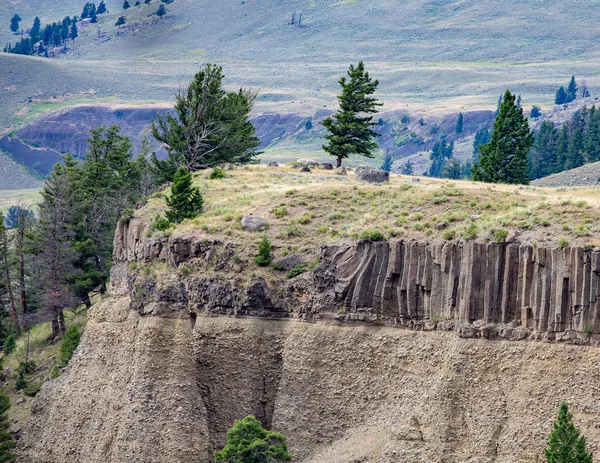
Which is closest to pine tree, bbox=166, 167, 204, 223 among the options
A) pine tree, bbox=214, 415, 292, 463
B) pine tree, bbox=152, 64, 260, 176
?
pine tree, bbox=214, 415, 292, 463

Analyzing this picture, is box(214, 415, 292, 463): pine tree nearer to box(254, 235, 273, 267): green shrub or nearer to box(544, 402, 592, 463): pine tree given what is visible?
box(254, 235, 273, 267): green shrub

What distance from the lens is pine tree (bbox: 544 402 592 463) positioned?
202 feet

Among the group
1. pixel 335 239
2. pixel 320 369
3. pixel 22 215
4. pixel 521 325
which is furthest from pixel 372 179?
pixel 22 215

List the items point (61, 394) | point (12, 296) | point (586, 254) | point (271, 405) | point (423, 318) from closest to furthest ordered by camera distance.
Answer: point (586, 254) < point (423, 318) < point (271, 405) < point (61, 394) < point (12, 296)

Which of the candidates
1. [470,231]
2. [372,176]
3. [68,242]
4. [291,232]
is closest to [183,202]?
[291,232]

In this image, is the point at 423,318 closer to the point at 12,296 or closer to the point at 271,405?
the point at 271,405

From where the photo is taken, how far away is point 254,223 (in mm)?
83500

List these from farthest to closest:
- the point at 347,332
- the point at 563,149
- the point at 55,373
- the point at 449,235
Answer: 1. the point at 563,149
2. the point at 55,373
3. the point at 347,332
4. the point at 449,235

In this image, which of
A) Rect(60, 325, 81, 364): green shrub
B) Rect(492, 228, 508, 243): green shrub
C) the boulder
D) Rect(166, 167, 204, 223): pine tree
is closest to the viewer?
Rect(492, 228, 508, 243): green shrub

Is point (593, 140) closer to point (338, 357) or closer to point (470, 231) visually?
point (338, 357)

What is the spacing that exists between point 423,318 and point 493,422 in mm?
7794

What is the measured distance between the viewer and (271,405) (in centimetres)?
7825

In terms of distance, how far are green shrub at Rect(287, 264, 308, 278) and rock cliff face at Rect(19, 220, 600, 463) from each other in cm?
47

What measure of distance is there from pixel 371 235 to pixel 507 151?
42.3 meters
